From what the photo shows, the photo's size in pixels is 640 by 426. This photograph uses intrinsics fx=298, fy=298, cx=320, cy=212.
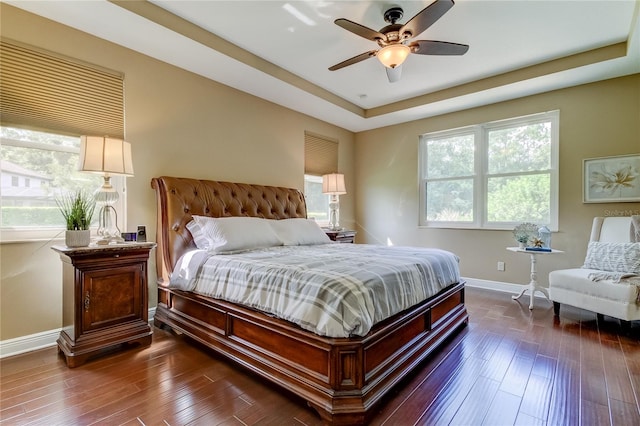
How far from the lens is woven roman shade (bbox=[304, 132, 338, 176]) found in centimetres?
479

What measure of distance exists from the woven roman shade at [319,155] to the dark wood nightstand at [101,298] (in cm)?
289

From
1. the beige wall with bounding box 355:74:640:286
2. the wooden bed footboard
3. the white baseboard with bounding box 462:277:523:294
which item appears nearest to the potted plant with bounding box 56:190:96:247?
the wooden bed footboard

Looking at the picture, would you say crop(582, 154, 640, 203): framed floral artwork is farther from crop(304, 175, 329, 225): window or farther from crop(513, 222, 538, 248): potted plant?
crop(304, 175, 329, 225): window

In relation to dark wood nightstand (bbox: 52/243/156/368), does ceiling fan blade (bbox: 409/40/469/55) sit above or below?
above

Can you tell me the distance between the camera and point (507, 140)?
165 inches

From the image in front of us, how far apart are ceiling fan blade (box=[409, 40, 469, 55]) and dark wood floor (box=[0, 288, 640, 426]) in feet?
7.99

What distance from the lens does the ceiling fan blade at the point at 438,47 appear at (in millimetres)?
2379

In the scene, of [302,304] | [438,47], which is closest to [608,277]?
[438,47]

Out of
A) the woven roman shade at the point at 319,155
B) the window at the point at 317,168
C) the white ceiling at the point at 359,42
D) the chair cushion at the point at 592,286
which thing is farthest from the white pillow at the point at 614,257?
the woven roman shade at the point at 319,155

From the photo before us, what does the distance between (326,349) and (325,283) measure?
13.3 inches

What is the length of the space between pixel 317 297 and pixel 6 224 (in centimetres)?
247

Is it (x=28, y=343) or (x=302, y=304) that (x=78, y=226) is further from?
(x=302, y=304)

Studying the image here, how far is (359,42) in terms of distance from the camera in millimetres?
2996

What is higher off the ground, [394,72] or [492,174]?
[394,72]
